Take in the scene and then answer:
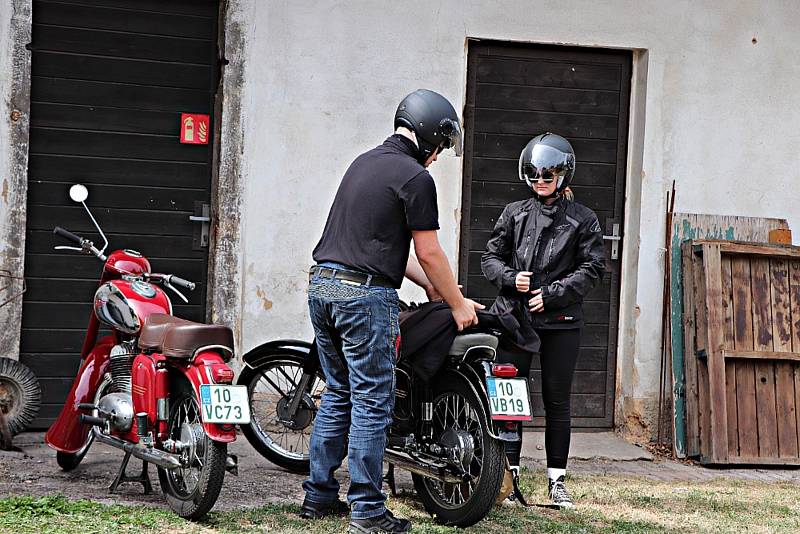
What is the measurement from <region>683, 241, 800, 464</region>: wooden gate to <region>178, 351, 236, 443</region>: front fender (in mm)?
3839

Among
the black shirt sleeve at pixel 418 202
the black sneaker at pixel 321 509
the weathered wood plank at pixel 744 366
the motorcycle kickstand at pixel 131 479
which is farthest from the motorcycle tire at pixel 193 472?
the weathered wood plank at pixel 744 366

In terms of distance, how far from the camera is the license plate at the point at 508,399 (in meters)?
5.09

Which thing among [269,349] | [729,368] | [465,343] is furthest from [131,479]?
[729,368]

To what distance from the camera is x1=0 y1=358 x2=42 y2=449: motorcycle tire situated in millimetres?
6617

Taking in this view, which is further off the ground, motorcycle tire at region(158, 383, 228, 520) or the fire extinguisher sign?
the fire extinguisher sign

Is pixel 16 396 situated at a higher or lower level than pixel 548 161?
lower

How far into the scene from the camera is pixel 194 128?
7418 millimetres

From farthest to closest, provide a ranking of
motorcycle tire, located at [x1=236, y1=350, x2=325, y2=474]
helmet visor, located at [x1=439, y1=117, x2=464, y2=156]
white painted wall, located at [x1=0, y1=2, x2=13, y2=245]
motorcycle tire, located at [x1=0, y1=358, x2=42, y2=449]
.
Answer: white painted wall, located at [x1=0, y1=2, x2=13, y2=245] → motorcycle tire, located at [x1=0, y1=358, x2=42, y2=449] → motorcycle tire, located at [x1=236, y1=350, x2=325, y2=474] → helmet visor, located at [x1=439, y1=117, x2=464, y2=156]

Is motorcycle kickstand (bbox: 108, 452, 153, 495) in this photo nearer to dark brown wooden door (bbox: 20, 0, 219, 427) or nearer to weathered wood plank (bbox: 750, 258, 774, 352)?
dark brown wooden door (bbox: 20, 0, 219, 427)

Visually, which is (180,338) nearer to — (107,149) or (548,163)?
(548,163)

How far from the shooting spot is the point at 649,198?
803 cm

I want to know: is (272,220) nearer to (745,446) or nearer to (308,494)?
(308,494)

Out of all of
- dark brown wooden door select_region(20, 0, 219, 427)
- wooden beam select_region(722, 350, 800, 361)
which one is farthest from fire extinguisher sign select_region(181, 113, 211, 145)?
wooden beam select_region(722, 350, 800, 361)

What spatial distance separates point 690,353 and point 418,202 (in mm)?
3667
